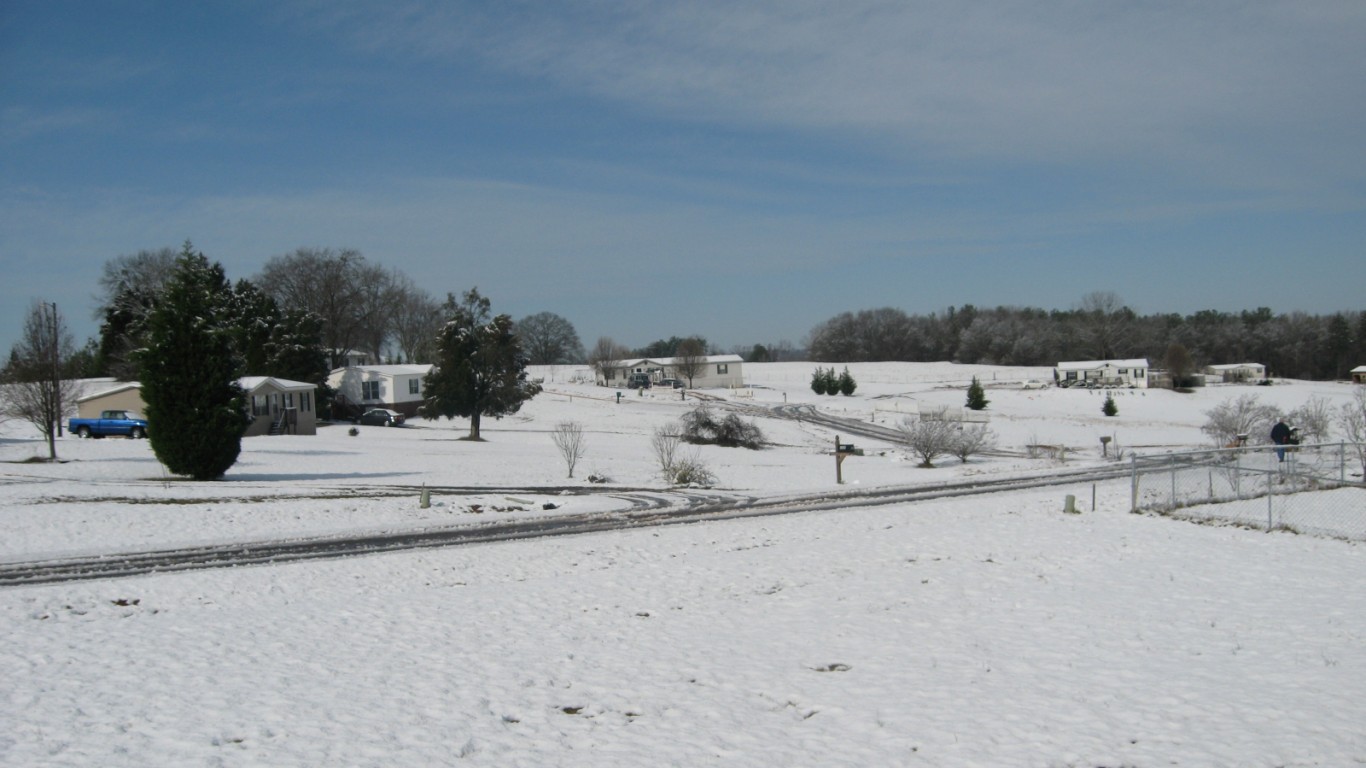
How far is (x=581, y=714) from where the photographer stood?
8.93 m

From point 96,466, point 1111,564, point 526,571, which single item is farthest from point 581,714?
point 96,466

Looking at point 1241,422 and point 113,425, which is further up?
point 113,425

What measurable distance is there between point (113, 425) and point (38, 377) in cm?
1127

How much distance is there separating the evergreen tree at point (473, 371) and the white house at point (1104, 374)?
77552mm

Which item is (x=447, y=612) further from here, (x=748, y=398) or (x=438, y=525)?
(x=748, y=398)

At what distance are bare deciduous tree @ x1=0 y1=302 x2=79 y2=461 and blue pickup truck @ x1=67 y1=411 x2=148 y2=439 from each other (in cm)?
446

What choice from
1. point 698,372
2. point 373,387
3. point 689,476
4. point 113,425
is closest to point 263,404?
point 113,425

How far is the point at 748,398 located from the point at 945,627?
7945 cm

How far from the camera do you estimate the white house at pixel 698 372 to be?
4481 inches

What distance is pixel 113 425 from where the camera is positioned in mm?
47312

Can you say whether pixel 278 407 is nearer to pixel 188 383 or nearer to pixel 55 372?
pixel 55 372

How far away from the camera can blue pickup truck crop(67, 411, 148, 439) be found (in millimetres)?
47156

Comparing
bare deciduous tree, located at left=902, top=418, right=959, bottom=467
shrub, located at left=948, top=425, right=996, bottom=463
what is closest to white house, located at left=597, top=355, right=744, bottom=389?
shrub, located at left=948, top=425, right=996, bottom=463

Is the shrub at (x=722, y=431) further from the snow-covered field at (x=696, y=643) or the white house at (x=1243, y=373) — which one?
the white house at (x=1243, y=373)
